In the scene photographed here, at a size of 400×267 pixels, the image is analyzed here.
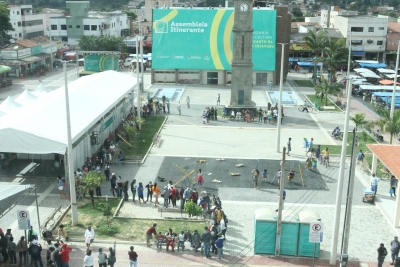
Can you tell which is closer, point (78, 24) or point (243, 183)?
point (243, 183)

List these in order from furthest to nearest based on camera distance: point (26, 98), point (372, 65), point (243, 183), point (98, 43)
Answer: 1. point (98, 43)
2. point (372, 65)
3. point (26, 98)
4. point (243, 183)

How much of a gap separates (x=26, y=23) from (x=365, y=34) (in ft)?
201

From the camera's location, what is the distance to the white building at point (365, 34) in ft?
259

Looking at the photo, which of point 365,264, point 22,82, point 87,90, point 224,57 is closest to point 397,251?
point 365,264

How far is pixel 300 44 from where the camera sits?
80.9m

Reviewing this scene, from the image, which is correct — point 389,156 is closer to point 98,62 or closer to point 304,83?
point 304,83

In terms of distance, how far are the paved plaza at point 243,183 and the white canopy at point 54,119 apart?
9.28ft

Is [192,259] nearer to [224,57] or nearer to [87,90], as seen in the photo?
[87,90]

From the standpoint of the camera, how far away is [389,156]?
86.0ft

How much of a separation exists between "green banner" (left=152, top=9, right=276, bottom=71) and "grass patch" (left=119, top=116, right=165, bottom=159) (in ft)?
63.9

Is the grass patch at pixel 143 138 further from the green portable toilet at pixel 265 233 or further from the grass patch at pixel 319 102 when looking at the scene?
the grass patch at pixel 319 102

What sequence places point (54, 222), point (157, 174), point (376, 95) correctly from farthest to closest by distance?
point (376, 95), point (157, 174), point (54, 222)

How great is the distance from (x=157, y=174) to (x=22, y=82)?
40845mm

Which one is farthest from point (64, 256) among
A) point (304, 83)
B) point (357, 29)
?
point (357, 29)
